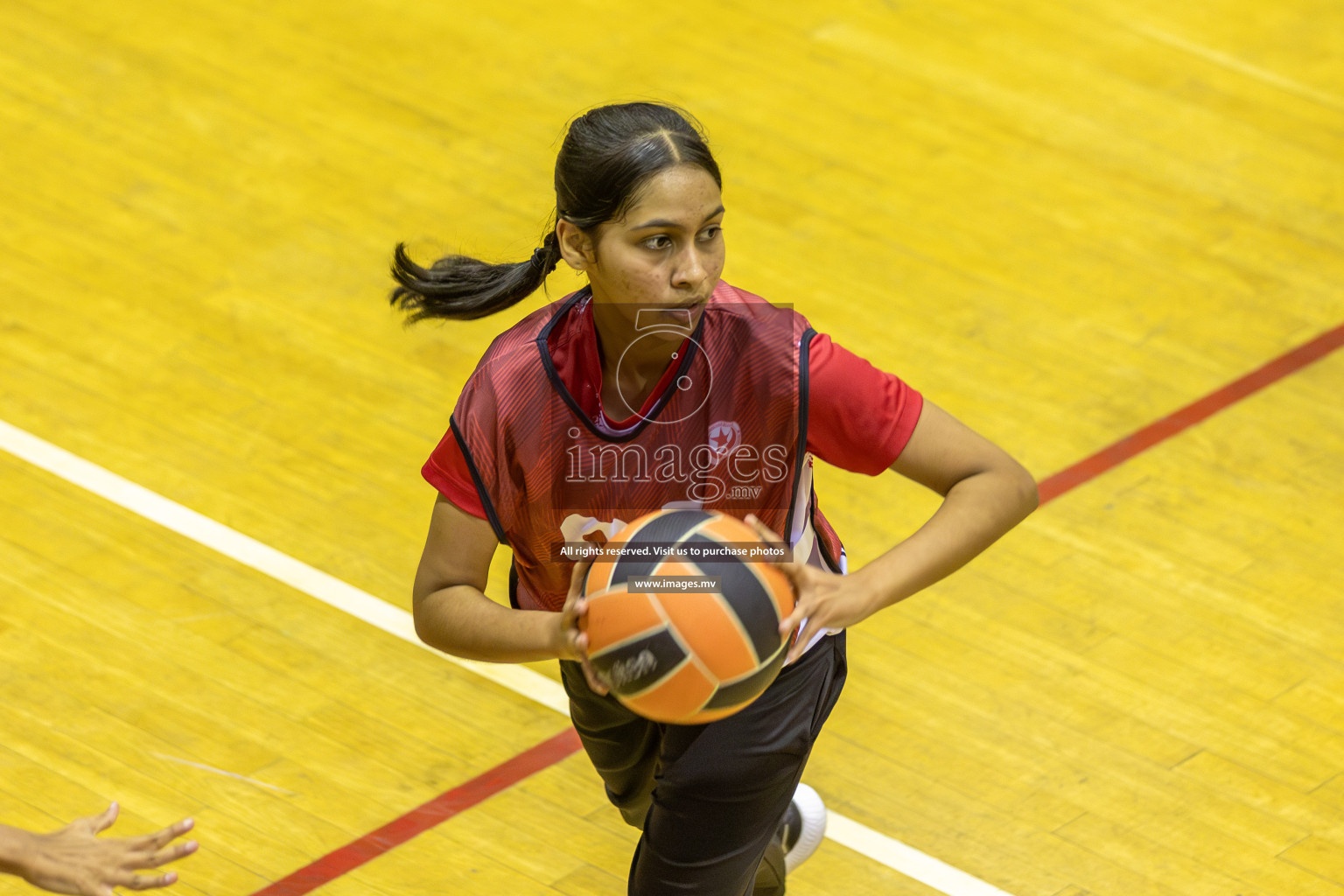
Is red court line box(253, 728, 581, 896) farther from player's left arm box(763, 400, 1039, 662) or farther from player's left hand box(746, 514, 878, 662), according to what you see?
player's left hand box(746, 514, 878, 662)

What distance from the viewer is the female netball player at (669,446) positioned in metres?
2.67

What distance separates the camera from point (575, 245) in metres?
2.78

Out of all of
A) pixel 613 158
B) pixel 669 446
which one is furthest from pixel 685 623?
pixel 613 158

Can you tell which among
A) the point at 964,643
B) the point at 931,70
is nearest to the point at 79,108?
the point at 931,70

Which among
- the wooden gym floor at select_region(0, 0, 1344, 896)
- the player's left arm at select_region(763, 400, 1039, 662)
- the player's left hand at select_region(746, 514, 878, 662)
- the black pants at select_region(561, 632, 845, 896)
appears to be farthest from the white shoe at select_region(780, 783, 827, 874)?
the player's left hand at select_region(746, 514, 878, 662)

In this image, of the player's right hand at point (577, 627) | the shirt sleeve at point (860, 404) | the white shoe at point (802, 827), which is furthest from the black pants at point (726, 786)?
the white shoe at point (802, 827)

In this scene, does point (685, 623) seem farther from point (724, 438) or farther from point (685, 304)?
point (685, 304)

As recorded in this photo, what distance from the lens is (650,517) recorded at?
8.88 feet

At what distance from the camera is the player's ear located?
2744 mm

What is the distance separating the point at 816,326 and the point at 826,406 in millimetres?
2949

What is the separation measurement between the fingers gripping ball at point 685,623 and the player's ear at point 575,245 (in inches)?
17.6

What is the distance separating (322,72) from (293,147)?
0.65 m

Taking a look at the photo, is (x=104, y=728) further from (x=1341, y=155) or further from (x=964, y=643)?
(x=1341, y=155)

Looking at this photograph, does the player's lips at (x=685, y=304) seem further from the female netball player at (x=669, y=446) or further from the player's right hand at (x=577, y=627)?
the player's right hand at (x=577, y=627)
